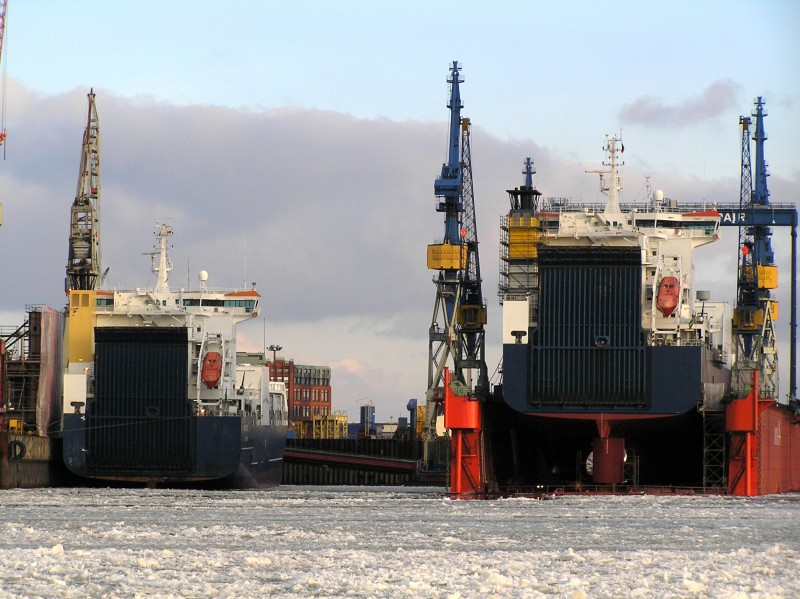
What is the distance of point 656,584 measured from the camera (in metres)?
23.8

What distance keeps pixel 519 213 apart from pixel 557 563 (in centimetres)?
5566

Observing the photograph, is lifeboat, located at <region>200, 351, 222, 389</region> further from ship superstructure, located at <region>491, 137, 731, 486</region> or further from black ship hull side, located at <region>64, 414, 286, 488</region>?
ship superstructure, located at <region>491, 137, 731, 486</region>

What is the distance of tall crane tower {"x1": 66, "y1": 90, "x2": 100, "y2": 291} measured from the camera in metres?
91.1

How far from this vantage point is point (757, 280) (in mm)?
89062

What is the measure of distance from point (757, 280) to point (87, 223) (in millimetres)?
38714

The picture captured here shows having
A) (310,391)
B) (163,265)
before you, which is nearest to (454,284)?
(163,265)

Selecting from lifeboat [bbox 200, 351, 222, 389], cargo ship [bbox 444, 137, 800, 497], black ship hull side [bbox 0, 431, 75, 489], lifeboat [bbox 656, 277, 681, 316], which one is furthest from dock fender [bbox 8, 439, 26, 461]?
lifeboat [bbox 656, 277, 681, 316]

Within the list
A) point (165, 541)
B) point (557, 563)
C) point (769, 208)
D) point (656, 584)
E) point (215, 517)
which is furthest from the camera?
point (769, 208)

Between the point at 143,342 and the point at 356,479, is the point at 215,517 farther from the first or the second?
the point at 356,479

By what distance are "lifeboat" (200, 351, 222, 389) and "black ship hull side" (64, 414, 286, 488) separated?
2.38 m

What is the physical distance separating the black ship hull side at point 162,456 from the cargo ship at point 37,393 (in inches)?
130

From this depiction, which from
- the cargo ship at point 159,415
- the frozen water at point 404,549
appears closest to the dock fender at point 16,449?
the cargo ship at point 159,415

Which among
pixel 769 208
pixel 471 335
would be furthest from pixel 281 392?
pixel 769 208

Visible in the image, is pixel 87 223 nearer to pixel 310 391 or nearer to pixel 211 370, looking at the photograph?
pixel 211 370
